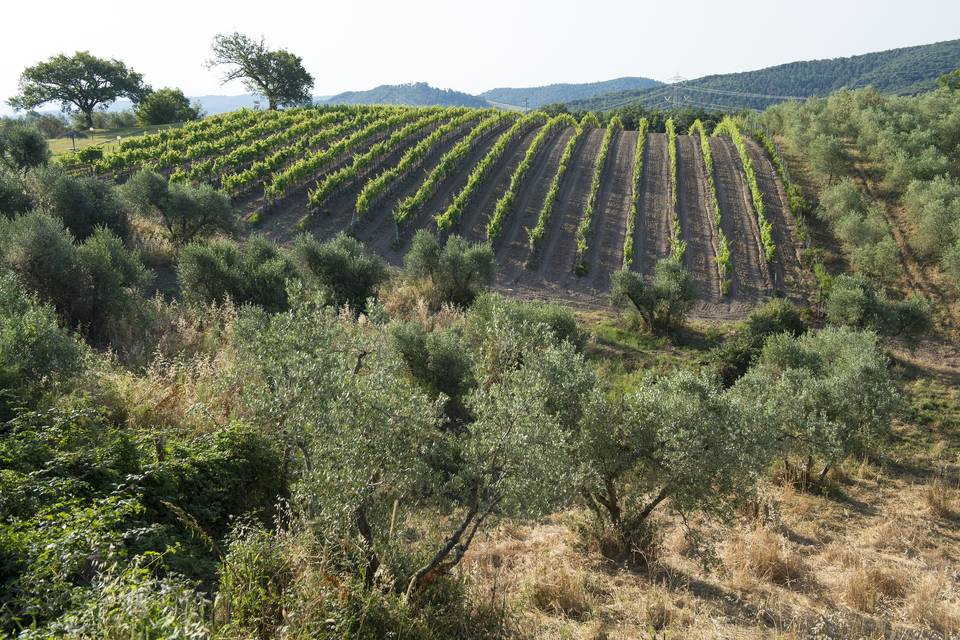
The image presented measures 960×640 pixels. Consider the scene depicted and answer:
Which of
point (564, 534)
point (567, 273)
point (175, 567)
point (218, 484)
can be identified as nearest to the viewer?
point (175, 567)

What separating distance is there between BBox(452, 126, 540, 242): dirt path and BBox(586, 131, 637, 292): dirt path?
8220 millimetres

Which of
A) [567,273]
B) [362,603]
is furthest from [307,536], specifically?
[567,273]

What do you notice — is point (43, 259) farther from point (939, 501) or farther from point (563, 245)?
point (563, 245)

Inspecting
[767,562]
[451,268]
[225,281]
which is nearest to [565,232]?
[451,268]

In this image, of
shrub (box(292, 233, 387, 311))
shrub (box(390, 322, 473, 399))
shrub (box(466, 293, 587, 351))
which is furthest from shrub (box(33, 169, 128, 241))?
shrub (box(466, 293, 587, 351))

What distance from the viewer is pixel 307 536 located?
5.75m

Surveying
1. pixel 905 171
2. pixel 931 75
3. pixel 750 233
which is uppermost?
pixel 931 75

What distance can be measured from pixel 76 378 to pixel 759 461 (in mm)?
12460

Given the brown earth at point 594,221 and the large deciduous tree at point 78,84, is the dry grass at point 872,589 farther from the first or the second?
the large deciduous tree at point 78,84

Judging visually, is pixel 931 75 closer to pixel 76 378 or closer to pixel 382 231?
pixel 382 231

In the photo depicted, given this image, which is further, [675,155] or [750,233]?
[675,155]

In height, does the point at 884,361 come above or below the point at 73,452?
below

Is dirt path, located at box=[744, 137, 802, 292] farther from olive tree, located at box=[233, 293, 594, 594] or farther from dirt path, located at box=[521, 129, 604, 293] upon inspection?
olive tree, located at box=[233, 293, 594, 594]

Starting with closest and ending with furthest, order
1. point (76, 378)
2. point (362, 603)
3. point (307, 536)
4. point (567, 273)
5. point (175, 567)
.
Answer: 1. point (362, 603)
2. point (307, 536)
3. point (175, 567)
4. point (76, 378)
5. point (567, 273)
